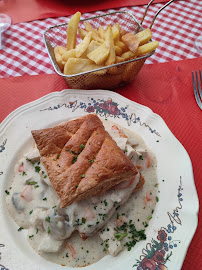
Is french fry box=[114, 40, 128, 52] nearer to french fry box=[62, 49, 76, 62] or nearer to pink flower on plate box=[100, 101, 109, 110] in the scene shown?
french fry box=[62, 49, 76, 62]

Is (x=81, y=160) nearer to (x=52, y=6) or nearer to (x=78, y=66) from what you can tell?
(x=78, y=66)

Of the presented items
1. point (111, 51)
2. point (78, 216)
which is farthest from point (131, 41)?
point (78, 216)

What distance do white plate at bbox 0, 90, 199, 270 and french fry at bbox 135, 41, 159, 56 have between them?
2.19 feet

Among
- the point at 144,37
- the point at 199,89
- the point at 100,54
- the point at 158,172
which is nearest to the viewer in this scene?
the point at 158,172

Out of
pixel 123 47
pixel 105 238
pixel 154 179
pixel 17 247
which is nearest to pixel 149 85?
pixel 123 47

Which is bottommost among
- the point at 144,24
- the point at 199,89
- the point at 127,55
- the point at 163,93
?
the point at 163,93

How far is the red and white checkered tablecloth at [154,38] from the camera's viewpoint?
14.3 ft

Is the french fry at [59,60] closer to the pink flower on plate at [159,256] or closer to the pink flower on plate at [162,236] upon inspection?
the pink flower on plate at [162,236]

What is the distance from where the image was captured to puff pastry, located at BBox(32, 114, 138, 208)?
2.43 metres

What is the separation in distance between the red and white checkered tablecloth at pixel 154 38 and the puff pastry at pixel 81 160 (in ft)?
6.17

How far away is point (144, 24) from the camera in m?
4.97

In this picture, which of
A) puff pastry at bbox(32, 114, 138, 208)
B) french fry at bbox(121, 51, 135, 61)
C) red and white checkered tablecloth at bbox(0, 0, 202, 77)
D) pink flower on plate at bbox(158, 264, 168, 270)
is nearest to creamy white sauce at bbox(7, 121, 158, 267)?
puff pastry at bbox(32, 114, 138, 208)

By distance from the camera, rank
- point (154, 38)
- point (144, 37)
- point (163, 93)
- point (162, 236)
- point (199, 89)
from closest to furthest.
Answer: point (162, 236)
point (144, 37)
point (199, 89)
point (163, 93)
point (154, 38)

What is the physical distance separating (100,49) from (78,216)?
2055mm
